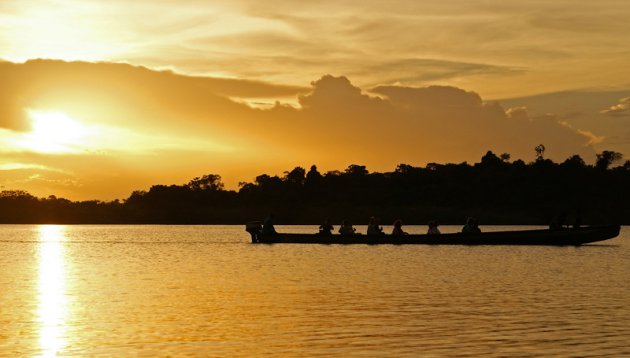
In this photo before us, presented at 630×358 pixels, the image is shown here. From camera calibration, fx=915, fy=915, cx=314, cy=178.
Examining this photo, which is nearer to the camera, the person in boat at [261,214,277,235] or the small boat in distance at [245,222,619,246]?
the small boat in distance at [245,222,619,246]

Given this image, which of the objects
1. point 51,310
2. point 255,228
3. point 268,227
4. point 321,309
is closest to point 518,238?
point 268,227

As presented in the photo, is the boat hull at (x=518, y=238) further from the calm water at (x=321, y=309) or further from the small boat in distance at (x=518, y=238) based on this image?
the calm water at (x=321, y=309)

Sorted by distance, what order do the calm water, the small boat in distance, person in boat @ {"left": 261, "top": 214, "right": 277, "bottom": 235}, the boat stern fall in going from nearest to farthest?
the calm water → the small boat in distance → person in boat @ {"left": 261, "top": 214, "right": 277, "bottom": 235} → the boat stern

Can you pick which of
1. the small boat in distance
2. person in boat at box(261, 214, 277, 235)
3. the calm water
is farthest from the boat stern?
the calm water

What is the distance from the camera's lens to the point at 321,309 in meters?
34.4

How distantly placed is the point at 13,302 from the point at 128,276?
48.5 ft

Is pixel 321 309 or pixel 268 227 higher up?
pixel 268 227

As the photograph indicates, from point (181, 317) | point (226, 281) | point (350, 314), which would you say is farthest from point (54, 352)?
point (226, 281)

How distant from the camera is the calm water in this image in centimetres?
2602

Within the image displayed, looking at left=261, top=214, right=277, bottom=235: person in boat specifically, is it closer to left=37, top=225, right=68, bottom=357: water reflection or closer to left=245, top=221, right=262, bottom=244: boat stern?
left=245, top=221, right=262, bottom=244: boat stern

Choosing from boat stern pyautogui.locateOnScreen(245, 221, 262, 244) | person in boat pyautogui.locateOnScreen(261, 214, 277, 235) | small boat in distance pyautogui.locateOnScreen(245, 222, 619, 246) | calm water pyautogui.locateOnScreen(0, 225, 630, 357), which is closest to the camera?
calm water pyautogui.locateOnScreen(0, 225, 630, 357)

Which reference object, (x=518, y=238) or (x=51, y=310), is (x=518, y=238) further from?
(x=51, y=310)

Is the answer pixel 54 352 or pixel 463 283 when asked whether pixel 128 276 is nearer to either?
pixel 463 283

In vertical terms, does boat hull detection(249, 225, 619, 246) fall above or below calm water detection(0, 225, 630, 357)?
above
